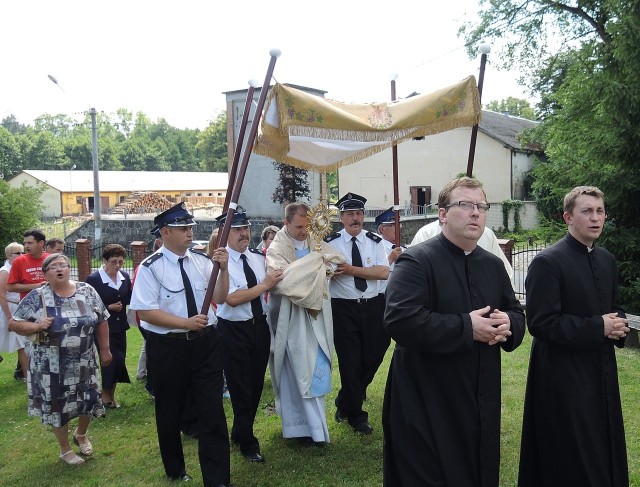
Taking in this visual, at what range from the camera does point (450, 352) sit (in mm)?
3107

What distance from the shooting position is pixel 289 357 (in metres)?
5.78

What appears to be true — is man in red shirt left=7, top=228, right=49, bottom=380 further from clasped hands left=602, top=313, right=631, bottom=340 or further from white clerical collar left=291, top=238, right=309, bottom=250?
clasped hands left=602, top=313, right=631, bottom=340

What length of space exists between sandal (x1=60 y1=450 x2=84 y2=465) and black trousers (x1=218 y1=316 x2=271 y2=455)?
1438 mm

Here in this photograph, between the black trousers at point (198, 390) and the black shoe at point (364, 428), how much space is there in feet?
4.97

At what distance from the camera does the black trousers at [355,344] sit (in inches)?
240

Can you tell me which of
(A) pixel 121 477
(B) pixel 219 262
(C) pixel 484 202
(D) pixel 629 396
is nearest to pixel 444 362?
(C) pixel 484 202

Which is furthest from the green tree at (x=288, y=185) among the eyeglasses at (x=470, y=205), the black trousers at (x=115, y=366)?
the eyeglasses at (x=470, y=205)

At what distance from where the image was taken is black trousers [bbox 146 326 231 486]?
4887 millimetres

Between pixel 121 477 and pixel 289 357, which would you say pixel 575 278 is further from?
pixel 121 477

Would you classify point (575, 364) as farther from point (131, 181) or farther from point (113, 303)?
point (131, 181)

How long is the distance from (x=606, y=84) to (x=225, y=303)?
759 centimetres

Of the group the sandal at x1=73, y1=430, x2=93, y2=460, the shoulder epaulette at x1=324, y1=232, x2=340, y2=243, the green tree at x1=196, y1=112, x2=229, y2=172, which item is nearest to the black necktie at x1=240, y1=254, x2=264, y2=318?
the shoulder epaulette at x1=324, y1=232, x2=340, y2=243

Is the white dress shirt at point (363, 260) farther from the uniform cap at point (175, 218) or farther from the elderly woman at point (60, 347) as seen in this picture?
the elderly woman at point (60, 347)

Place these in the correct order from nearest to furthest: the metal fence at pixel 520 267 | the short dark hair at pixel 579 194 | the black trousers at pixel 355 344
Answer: the short dark hair at pixel 579 194 → the black trousers at pixel 355 344 → the metal fence at pixel 520 267
